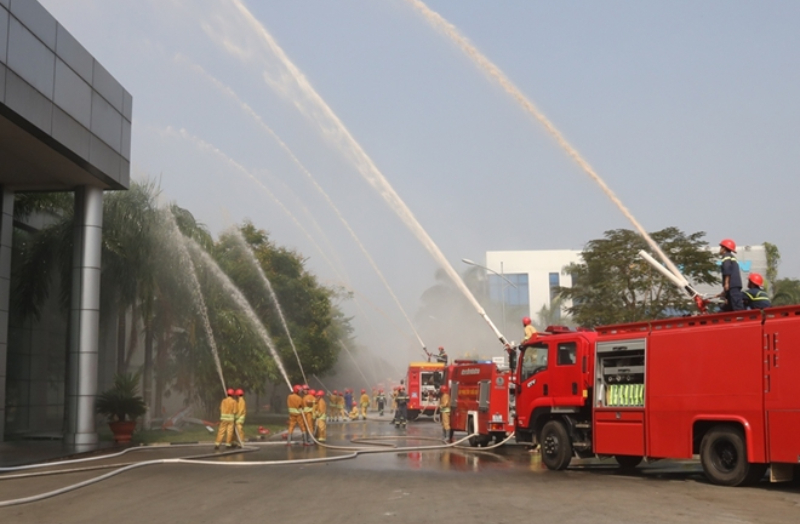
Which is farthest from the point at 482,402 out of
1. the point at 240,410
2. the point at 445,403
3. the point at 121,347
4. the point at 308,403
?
the point at 121,347

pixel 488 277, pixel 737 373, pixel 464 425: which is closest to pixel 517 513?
pixel 737 373

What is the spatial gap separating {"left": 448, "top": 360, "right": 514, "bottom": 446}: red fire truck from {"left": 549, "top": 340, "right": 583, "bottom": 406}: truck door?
327 centimetres

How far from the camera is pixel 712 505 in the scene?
11.5m

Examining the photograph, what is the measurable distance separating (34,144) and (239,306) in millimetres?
15666

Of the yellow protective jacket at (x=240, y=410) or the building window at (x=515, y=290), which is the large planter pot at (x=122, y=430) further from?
the building window at (x=515, y=290)

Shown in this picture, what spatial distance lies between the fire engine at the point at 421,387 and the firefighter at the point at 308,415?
17.5 metres

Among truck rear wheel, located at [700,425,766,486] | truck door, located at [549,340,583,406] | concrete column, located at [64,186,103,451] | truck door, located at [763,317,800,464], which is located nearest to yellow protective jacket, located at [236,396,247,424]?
concrete column, located at [64,186,103,451]

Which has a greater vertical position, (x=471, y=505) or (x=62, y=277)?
(x=62, y=277)

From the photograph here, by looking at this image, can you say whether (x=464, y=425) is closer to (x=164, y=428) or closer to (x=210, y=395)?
(x=164, y=428)

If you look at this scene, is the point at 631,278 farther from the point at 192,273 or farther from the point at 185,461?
the point at 185,461

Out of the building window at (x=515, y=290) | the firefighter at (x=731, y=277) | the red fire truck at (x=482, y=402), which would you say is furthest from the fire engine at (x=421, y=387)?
the building window at (x=515, y=290)

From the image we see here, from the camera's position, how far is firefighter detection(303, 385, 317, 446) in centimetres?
2366

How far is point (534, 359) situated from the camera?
18.3 meters

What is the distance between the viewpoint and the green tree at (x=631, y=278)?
1248 inches
